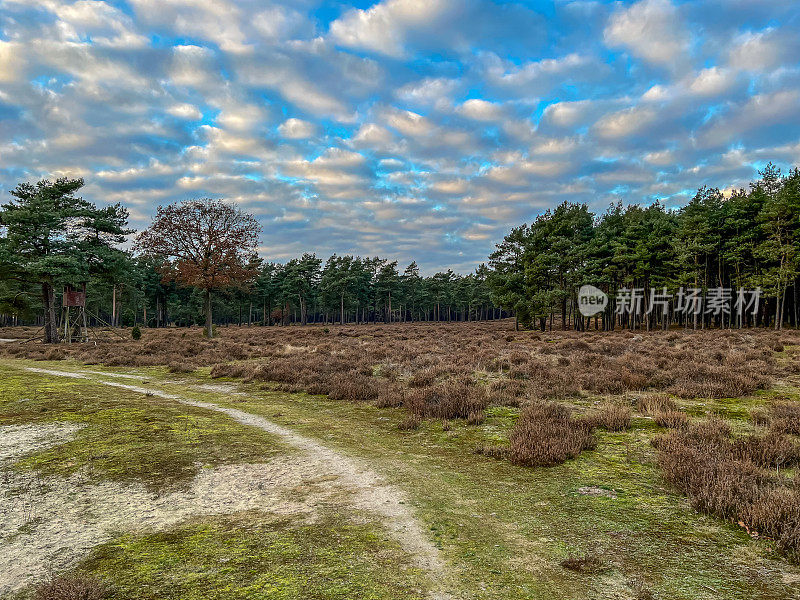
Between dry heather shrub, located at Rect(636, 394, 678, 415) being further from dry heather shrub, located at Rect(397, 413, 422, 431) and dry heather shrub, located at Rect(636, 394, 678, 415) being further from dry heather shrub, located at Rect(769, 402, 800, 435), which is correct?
dry heather shrub, located at Rect(397, 413, 422, 431)

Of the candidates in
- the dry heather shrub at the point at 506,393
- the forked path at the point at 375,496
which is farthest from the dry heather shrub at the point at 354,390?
the dry heather shrub at the point at 506,393

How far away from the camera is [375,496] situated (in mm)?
5070

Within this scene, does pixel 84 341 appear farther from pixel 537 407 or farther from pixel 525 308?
pixel 525 308

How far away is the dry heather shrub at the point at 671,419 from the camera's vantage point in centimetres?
761

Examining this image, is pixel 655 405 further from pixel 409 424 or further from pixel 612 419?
pixel 409 424

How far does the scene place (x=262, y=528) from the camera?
166 inches

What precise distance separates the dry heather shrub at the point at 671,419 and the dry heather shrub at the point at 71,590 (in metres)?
8.78

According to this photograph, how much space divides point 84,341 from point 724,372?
41192 millimetres

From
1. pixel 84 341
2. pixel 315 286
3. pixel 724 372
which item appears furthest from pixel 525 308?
pixel 315 286

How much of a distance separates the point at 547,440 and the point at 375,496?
11.0 feet

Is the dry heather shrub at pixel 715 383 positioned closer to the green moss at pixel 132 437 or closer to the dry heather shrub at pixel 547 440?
the dry heather shrub at pixel 547 440

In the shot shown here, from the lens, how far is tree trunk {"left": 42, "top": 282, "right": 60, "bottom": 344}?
3032cm

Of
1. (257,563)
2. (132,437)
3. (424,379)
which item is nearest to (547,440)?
(257,563)

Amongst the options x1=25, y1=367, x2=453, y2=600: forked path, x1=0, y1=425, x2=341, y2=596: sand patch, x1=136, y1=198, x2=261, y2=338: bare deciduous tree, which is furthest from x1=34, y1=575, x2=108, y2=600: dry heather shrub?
x1=136, y1=198, x2=261, y2=338: bare deciduous tree
